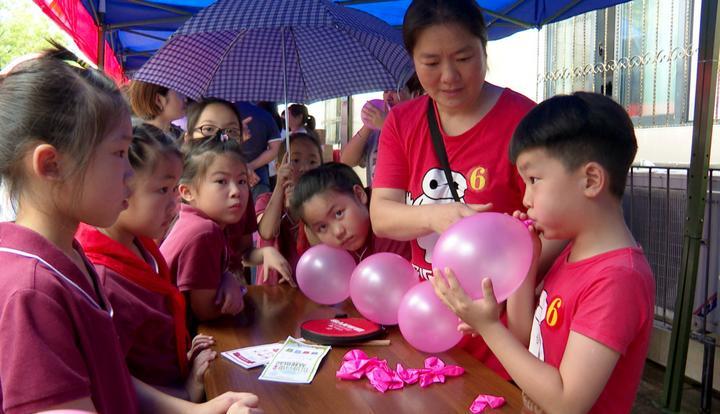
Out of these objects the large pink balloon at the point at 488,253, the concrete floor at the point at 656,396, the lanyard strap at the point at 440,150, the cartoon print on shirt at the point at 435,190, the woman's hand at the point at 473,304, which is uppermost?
the lanyard strap at the point at 440,150

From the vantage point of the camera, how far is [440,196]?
74.7 inches

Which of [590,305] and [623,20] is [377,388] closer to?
[590,305]

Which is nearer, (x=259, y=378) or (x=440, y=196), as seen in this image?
(x=259, y=378)

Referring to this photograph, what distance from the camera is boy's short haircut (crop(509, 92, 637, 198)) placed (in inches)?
52.4

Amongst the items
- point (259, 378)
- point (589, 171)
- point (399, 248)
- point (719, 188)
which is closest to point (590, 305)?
point (589, 171)

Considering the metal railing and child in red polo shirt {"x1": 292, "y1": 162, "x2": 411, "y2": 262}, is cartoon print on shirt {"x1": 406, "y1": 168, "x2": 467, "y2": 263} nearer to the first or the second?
child in red polo shirt {"x1": 292, "y1": 162, "x2": 411, "y2": 262}

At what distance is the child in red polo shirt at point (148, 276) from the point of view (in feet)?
5.31

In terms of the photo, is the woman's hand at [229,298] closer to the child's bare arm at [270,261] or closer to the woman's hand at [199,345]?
the woman's hand at [199,345]

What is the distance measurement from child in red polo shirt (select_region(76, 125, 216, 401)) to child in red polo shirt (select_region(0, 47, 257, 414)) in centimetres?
33

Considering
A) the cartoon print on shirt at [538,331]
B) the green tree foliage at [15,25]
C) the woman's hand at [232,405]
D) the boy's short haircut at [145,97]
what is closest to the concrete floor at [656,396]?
the cartoon print on shirt at [538,331]

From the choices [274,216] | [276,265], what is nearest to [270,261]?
[276,265]

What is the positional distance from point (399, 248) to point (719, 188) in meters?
2.19

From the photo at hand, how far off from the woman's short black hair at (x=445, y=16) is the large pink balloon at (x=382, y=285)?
744 mm

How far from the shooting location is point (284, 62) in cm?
344
